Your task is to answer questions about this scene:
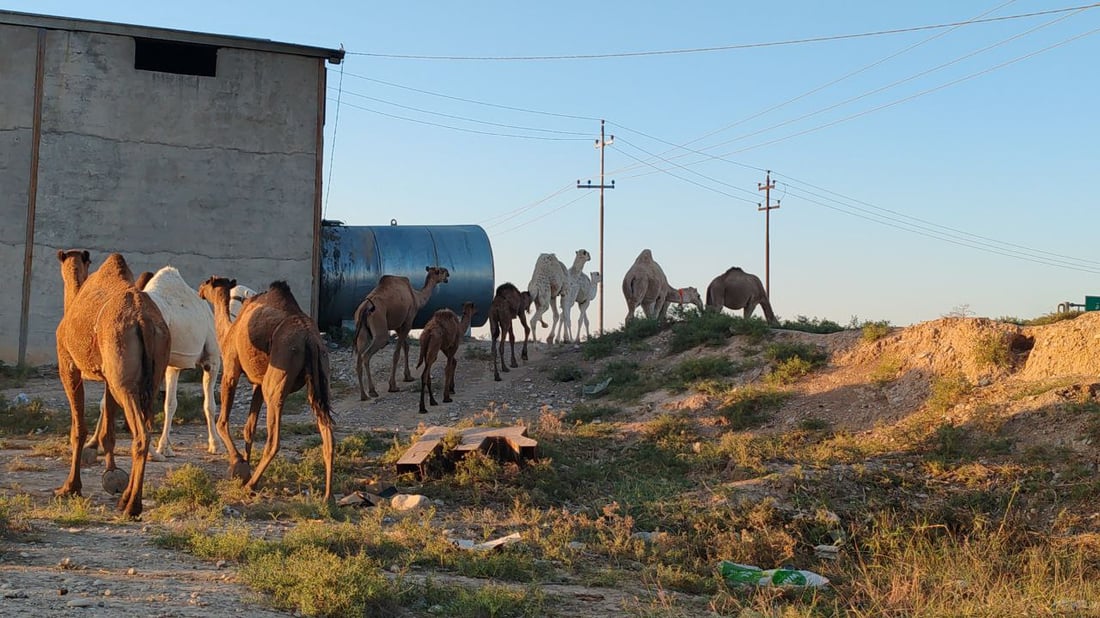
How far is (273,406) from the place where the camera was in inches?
404

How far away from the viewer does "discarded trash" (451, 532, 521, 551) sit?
836 centimetres

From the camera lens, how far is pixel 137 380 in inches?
352

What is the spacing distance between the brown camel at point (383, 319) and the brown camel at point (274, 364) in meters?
7.45

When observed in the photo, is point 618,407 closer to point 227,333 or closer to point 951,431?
point 951,431

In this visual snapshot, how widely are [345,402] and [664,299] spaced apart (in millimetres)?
11172

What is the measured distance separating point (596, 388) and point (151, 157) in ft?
37.7

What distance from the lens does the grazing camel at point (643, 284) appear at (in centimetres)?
2706

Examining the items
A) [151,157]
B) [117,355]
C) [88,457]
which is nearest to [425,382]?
[88,457]

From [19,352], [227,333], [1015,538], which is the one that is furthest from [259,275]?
[1015,538]

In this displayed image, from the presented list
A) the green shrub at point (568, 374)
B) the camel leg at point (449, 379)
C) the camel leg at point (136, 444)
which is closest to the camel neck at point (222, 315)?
the camel leg at point (136, 444)

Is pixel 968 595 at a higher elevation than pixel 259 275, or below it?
below

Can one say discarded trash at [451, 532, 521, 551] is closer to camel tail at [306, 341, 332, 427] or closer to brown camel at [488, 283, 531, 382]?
camel tail at [306, 341, 332, 427]

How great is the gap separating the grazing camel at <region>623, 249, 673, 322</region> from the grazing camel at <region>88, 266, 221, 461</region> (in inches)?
585

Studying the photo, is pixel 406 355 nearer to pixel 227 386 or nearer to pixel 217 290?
pixel 217 290
